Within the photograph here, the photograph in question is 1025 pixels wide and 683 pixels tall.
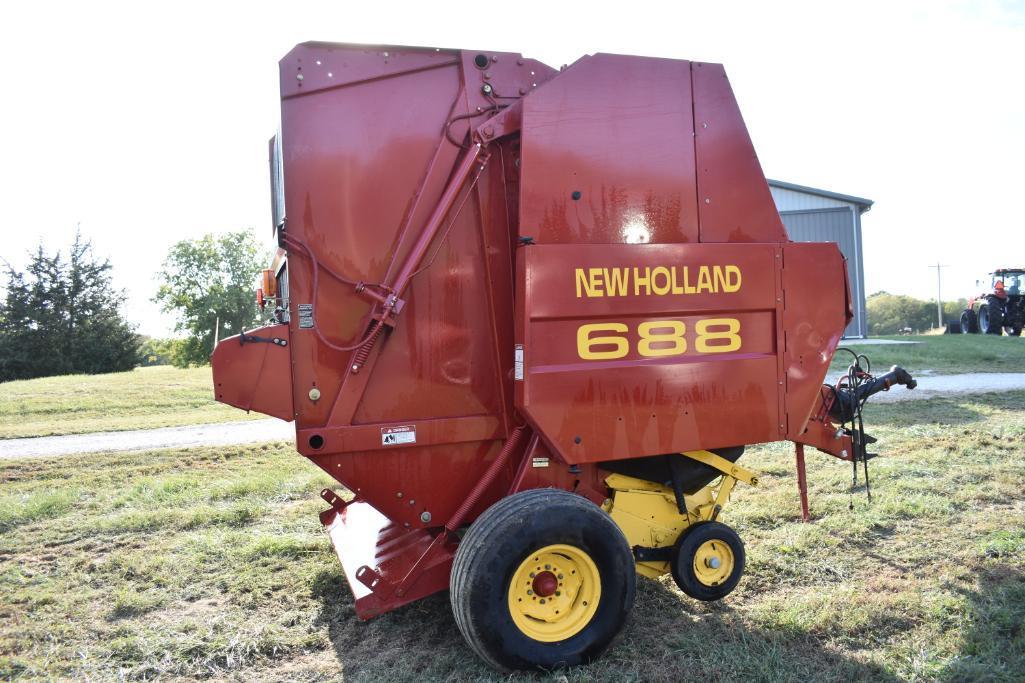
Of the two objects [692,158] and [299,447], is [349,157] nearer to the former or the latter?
[299,447]

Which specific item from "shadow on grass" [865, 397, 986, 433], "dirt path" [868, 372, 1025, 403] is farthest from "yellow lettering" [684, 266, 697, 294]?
"dirt path" [868, 372, 1025, 403]

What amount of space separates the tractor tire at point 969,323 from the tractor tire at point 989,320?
0.56 m

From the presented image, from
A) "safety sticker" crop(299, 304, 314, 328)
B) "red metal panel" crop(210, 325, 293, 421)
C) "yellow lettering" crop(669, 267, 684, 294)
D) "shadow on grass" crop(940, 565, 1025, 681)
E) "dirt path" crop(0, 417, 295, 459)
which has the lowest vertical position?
"shadow on grass" crop(940, 565, 1025, 681)

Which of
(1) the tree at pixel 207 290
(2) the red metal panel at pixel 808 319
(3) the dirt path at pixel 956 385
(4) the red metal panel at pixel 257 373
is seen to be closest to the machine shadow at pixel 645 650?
(2) the red metal panel at pixel 808 319

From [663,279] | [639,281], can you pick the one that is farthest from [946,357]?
[639,281]

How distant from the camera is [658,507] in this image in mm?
3938

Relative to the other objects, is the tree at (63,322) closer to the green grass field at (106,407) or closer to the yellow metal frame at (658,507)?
the green grass field at (106,407)

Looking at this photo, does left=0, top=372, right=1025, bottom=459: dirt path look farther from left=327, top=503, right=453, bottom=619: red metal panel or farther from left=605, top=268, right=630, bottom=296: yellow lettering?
left=605, top=268, right=630, bottom=296: yellow lettering

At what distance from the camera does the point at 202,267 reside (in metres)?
46.3

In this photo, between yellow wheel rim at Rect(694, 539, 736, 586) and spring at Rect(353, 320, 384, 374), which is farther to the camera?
yellow wheel rim at Rect(694, 539, 736, 586)

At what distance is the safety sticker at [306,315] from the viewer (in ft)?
11.4

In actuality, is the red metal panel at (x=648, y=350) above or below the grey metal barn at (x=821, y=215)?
below

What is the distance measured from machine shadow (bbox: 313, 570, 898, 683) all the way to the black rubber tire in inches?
4.8

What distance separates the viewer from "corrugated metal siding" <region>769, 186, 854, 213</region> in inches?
875
